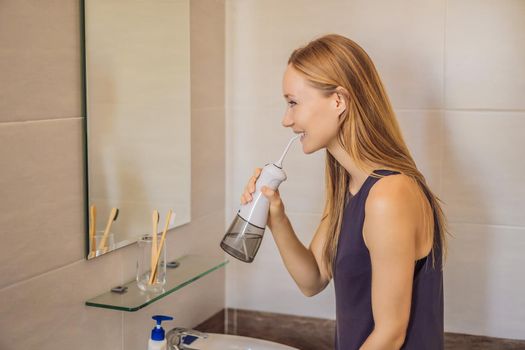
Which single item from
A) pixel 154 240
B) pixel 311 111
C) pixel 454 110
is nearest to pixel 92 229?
pixel 154 240

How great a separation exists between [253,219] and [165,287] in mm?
286

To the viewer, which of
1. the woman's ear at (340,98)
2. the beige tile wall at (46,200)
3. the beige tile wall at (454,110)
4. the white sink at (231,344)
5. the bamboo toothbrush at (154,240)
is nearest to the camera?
the beige tile wall at (46,200)

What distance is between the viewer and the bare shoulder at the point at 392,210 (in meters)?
1.22

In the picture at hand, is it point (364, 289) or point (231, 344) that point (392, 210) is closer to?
point (364, 289)

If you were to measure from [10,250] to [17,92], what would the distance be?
272mm

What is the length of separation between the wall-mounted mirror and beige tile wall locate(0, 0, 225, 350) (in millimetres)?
39

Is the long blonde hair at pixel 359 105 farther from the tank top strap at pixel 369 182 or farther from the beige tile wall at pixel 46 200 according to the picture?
the beige tile wall at pixel 46 200

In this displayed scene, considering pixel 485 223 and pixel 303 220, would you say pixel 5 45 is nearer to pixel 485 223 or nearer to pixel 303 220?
pixel 303 220

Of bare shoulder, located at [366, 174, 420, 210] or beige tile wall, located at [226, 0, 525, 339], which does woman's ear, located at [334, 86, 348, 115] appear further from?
beige tile wall, located at [226, 0, 525, 339]

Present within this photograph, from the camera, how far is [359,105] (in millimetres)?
1297

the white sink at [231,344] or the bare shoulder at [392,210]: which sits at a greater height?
the bare shoulder at [392,210]

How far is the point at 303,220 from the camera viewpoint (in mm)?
2000

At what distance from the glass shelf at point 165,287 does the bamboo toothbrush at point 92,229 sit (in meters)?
A: 0.10

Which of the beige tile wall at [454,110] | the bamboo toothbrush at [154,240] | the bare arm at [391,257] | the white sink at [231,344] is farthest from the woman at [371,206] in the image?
the beige tile wall at [454,110]
